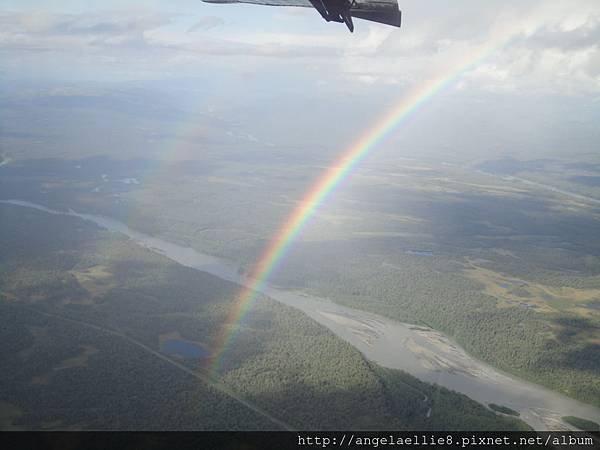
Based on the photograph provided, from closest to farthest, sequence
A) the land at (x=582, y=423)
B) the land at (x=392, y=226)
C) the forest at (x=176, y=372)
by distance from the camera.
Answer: the forest at (x=176, y=372) < the land at (x=582, y=423) < the land at (x=392, y=226)

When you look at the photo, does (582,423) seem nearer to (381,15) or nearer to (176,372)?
(176,372)

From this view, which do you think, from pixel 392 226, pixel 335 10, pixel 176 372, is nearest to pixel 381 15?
pixel 335 10

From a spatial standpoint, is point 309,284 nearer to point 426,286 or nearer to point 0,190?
point 426,286

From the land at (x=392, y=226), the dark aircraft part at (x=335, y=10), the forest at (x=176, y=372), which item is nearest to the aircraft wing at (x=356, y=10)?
the dark aircraft part at (x=335, y=10)

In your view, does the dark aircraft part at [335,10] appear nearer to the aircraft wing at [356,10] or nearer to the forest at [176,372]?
the aircraft wing at [356,10]

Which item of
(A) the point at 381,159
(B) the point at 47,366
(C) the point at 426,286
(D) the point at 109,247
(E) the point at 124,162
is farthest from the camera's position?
(A) the point at 381,159

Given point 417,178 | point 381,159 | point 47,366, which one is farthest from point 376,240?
point 381,159

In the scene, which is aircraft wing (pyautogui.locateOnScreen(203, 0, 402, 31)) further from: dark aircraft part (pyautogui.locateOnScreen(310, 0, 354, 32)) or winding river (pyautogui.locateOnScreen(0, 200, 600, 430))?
winding river (pyautogui.locateOnScreen(0, 200, 600, 430))

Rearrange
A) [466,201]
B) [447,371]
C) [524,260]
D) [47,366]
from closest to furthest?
[47,366]
[447,371]
[524,260]
[466,201]
